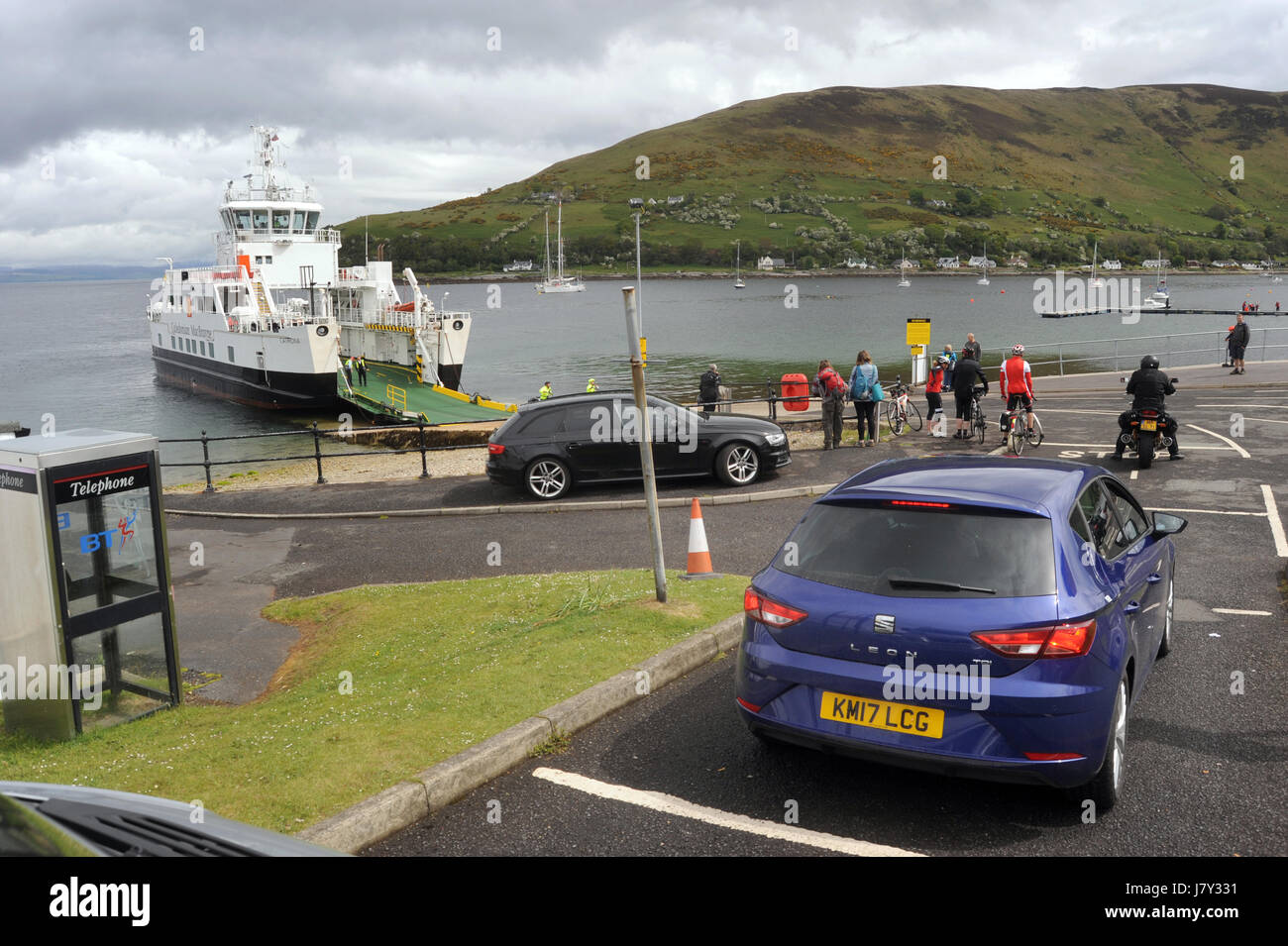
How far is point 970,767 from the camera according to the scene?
434 cm

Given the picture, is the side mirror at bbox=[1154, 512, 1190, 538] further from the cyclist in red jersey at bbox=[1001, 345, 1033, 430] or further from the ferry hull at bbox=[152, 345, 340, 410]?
the ferry hull at bbox=[152, 345, 340, 410]

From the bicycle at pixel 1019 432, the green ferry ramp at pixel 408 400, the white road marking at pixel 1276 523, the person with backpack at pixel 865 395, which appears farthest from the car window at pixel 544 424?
the green ferry ramp at pixel 408 400

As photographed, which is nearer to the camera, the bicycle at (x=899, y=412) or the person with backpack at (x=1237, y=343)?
the bicycle at (x=899, y=412)

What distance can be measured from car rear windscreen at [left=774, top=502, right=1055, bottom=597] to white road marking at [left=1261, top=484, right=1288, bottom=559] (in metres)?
7.23

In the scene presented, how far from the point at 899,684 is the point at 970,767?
18.5 inches

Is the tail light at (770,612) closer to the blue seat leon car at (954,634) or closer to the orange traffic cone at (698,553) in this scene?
the blue seat leon car at (954,634)

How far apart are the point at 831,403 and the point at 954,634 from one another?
1463 centimetres

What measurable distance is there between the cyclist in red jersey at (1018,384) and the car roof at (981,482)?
12040mm

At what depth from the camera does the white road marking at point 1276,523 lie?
1035cm

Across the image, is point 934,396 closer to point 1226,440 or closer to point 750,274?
point 1226,440

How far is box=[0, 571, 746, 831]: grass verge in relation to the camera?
202 inches
